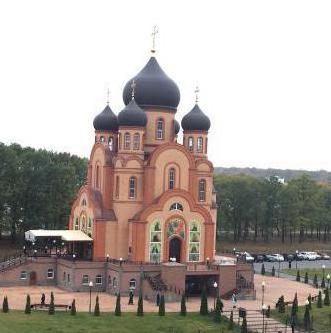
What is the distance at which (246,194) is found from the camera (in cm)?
8306

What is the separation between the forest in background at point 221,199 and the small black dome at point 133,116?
1809 centimetres

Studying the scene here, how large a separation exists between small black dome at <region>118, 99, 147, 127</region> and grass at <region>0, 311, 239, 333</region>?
1608 centimetres

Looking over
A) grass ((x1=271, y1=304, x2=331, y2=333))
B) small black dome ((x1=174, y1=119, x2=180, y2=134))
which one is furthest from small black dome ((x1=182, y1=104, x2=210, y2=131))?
grass ((x1=271, y1=304, x2=331, y2=333))

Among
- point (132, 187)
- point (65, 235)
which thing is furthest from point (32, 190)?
point (132, 187)

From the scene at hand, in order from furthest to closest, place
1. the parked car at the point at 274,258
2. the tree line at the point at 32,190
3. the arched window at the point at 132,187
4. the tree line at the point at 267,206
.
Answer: the tree line at the point at 267,206
the parked car at the point at 274,258
the tree line at the point at 32,190
the arched window at the point at 132,187

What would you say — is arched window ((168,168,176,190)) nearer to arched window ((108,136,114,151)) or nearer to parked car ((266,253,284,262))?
Result: arched window ((108,136,114,151))

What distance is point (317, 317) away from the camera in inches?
1624

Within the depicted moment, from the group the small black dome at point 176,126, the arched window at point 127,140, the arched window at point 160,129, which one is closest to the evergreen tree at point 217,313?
the arched window at point 127,140

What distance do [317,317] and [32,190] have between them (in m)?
34.3

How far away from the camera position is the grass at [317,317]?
39.4 m

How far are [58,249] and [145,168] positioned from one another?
1098cm

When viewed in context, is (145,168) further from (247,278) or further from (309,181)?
(309,181)

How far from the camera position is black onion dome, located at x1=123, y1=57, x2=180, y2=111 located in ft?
175

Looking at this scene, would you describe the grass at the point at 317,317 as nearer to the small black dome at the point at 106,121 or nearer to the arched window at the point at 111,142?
the arched window at the point at 111,142
